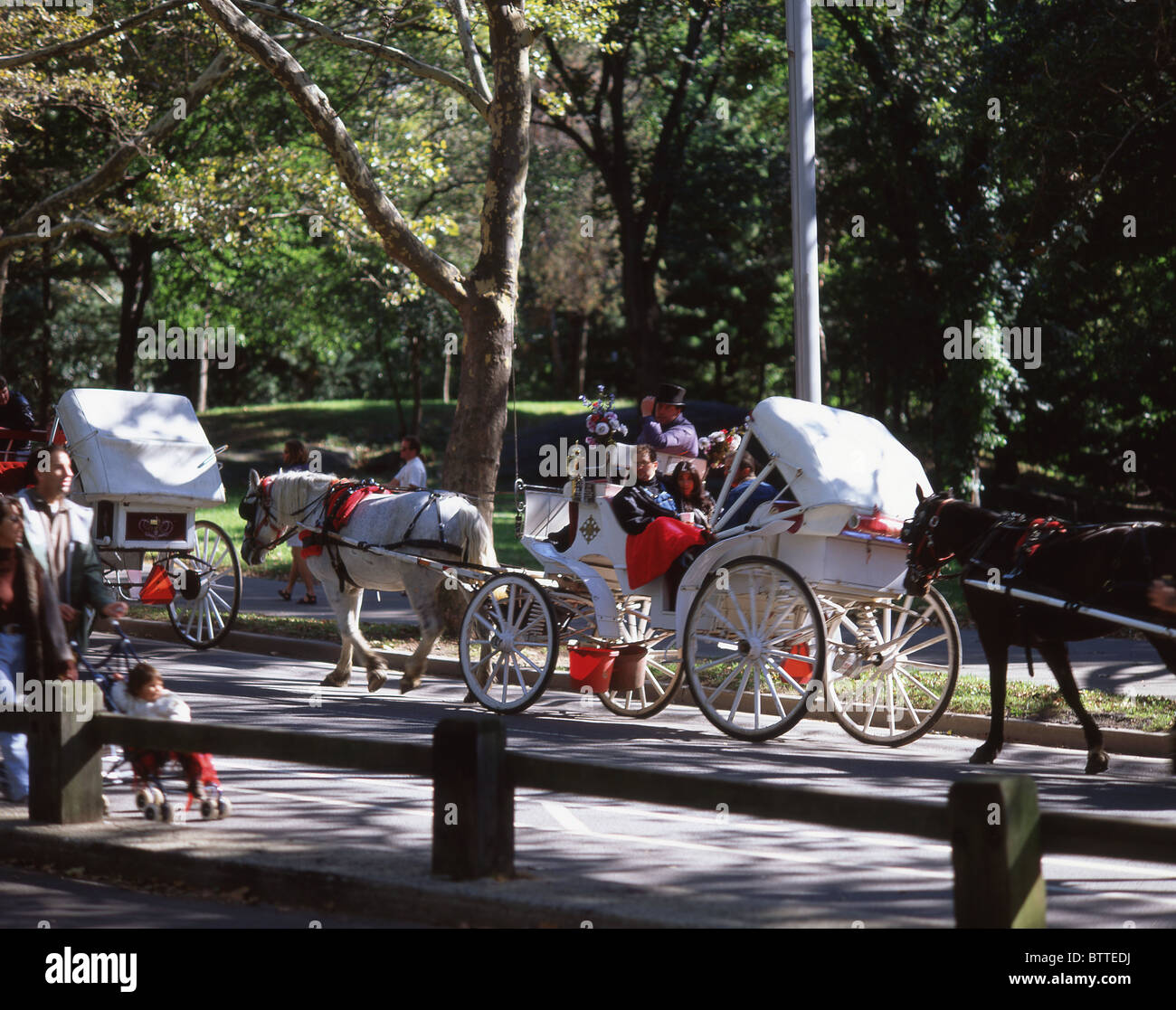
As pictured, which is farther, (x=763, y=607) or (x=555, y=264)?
(x=555, y=264)

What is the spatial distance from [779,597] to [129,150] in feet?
49.6

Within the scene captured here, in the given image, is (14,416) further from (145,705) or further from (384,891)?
(384,891)

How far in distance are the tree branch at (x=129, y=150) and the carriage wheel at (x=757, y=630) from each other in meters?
13.0

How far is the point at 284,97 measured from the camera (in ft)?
103

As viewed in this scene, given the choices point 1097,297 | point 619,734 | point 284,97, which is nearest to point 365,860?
point 619,734

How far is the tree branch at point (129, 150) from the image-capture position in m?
20.7

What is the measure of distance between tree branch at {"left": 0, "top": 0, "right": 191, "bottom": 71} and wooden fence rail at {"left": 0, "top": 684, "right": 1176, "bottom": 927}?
11527 mm

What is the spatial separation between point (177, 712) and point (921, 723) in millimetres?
5462

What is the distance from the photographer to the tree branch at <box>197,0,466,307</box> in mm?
14422

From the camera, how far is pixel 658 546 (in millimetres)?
11000

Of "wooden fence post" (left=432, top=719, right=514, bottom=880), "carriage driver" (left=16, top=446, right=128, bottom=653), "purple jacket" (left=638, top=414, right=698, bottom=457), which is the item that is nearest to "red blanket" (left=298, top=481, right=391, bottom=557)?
"purple jacket" (left=638, top=414, right=698, bottom=457)

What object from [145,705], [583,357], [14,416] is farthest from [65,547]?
[583,357]

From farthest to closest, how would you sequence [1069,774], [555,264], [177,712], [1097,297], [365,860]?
[555,264] < [1097,297] < [1069,774] < [177,712] < [365,860]
